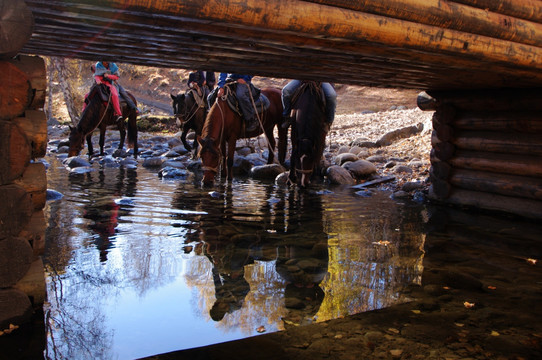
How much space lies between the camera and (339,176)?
10250mm

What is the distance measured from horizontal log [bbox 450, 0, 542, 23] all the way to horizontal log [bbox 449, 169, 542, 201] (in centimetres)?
247

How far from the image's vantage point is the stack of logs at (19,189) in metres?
2.97

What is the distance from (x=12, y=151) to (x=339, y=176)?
25.9 ft

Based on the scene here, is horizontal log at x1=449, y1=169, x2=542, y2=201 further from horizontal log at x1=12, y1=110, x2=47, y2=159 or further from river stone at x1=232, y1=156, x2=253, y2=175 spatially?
horizontal log at x1=12, y1=110, x2=47, y2=159

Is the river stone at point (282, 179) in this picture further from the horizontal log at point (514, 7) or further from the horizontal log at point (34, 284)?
the horizontal log at point (34, 284)

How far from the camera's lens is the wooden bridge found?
301 cm

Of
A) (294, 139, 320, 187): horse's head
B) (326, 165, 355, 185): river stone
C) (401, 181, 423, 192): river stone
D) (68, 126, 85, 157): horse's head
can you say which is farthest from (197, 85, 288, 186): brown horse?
(68, 126, 85, 157): horse's head

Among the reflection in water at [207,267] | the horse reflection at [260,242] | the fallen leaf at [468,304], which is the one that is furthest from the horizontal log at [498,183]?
the fallen leaf at [468,304]

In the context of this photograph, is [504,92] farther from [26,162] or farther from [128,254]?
[26,162]

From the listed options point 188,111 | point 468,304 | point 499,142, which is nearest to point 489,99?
point 499,142

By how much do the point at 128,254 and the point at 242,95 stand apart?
19.5 ft

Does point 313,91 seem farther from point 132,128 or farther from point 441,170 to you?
point 132,128

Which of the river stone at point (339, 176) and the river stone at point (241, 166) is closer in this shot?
the river stone at point (339, 176)

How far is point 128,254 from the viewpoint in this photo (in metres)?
4.54
